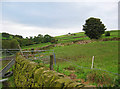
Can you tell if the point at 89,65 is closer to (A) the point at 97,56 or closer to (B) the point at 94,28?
(A) the point at 97,56

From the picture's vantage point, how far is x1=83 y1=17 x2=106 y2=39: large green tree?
1571 inches

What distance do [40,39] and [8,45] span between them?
48.5 ft

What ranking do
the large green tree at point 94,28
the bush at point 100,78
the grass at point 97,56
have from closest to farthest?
the bush at point 100,78 → the grass at point 97,56 → the large green tree at point 94,28

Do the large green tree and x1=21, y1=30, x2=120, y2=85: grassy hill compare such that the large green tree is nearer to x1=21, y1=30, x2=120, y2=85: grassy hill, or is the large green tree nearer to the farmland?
the farmland

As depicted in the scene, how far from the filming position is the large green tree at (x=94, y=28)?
39.9 metres

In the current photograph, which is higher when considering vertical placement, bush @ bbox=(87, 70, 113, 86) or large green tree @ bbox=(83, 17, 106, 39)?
large green tree @ bbox=(83, 17, 106, 39)

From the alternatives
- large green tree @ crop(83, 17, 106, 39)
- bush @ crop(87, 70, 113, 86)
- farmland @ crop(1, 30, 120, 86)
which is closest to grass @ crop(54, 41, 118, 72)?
farmland @ crop(1, 30, 120, 86)

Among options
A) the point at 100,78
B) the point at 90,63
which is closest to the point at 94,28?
the point at 90,63

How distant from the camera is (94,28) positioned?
136ft

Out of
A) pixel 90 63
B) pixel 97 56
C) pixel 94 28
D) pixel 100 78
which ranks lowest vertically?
pixel 90 63

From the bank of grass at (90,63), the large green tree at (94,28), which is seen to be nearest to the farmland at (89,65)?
the bank of grass at (90,63)

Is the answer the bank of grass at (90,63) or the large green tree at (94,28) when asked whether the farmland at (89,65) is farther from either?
the large green tree at (94,28)

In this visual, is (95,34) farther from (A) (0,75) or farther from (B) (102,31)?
(A) (0,75)

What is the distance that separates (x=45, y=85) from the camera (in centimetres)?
212
